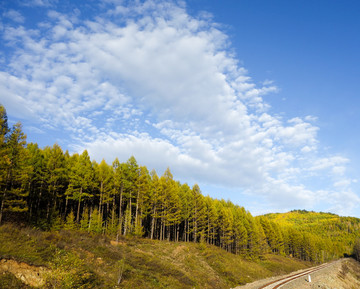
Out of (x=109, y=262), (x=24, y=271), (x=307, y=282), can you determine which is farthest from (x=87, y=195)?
(x=307, y=282)

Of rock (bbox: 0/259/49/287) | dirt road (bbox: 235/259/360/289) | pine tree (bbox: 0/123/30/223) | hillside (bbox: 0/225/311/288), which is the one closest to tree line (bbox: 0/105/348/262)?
pine tree (bbox: 0/123/30/223)

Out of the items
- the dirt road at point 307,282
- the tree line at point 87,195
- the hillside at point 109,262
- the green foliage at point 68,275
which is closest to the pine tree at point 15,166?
the tree line at point 87,195

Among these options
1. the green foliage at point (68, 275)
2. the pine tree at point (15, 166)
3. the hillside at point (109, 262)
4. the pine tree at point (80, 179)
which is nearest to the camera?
the green foliage at point (68, 275)

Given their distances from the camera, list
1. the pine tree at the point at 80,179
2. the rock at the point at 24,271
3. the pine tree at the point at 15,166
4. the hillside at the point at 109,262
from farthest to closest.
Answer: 1. the pine tree at the point at 80,179
2. the pine tree at the point at 15,166
3. the hillside at the point at 109,262
4. the rock at the point at 24,271

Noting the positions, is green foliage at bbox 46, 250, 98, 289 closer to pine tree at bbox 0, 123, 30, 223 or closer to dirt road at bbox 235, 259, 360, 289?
pine tree at bbox 0, 123, 30, 223

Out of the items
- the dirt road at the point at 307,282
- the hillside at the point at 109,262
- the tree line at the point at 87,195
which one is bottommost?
the dirt road at the point at 307,282

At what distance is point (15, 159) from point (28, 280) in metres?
13.9

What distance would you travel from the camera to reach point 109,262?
22.2m

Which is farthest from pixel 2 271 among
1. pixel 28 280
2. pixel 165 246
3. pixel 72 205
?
pixel 72 205

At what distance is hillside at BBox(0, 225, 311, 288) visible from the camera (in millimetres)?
15500

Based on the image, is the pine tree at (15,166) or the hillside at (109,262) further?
the pine tree at (15,166)

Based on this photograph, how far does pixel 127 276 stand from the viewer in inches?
797

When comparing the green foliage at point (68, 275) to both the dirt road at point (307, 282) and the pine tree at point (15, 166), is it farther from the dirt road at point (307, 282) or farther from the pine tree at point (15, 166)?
the dirt road at point (307, 282)

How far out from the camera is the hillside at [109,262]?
50.9ft
